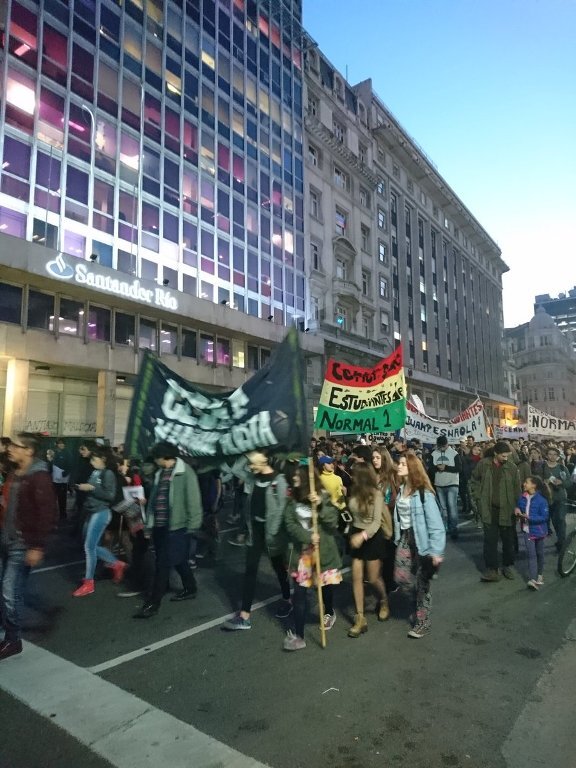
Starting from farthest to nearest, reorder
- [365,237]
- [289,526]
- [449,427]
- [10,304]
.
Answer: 1. [365,237]
2. [10,304]
3. [449,427]
4. [289,526]

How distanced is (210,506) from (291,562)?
4182 millimetres

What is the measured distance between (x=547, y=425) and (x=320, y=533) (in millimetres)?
16727

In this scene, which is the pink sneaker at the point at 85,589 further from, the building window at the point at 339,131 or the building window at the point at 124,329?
the building window at the point at 339,131

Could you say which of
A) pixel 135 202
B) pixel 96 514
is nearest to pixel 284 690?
pixel 96 514

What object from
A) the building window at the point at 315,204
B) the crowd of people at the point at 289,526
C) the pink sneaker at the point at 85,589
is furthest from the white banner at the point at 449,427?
the building window at the point at 315,204

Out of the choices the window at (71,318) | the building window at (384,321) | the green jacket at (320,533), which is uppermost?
the building window at (384,321)

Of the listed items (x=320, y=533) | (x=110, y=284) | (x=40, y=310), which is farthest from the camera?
(x=110, y=284)

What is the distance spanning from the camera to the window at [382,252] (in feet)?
141

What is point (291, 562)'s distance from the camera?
4797 mm

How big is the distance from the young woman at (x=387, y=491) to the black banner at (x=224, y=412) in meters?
1.45

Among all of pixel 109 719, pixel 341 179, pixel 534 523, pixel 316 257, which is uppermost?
pixel 341 179

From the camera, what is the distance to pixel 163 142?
24.8 metres

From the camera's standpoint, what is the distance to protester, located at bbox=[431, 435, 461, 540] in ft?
32.1

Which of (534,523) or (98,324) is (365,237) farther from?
(534,523)
